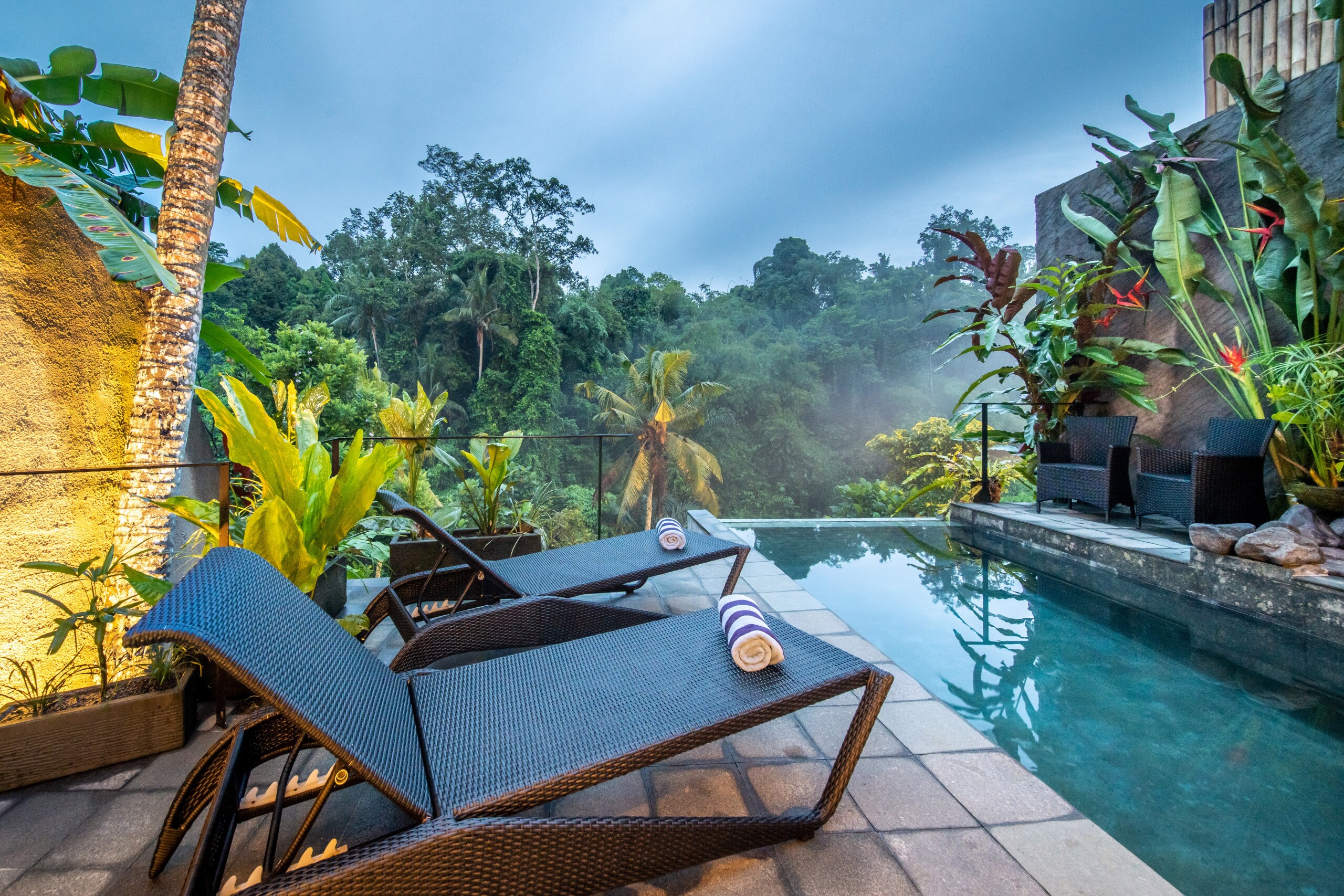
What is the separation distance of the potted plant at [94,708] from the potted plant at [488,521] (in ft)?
3.91

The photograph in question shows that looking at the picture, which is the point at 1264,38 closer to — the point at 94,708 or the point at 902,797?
the point at 902,797

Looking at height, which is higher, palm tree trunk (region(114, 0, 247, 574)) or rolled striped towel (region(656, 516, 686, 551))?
palm tree trunk (region(114, 0, 247, 574))

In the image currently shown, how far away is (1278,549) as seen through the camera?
2787 millimetres

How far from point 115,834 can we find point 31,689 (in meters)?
0.61

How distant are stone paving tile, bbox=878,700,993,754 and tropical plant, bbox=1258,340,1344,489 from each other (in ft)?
9.34

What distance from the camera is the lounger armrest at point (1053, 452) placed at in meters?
5.05

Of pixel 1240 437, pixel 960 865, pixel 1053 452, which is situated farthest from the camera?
pixel 1053 452


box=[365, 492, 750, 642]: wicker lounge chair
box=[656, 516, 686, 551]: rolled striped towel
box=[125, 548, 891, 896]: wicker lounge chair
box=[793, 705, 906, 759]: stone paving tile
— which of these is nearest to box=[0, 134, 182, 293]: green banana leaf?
box=[365, 492, 750, 642]: wicker lounge chair

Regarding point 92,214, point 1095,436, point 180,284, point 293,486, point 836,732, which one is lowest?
point 836,732

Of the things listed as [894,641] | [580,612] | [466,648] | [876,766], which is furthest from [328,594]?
[894,641]

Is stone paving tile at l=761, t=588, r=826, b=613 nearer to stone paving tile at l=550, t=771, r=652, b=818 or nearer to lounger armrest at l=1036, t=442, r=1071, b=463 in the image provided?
stone paving tile at l=550, t=771, r=652, b=818

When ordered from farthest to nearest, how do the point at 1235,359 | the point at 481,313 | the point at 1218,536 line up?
the point at 481,313 → the point at 1235,359 → the point at 1218,536

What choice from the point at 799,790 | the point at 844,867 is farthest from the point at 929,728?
the point at 844,867

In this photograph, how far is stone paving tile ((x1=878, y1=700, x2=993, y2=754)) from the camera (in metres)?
1.60
